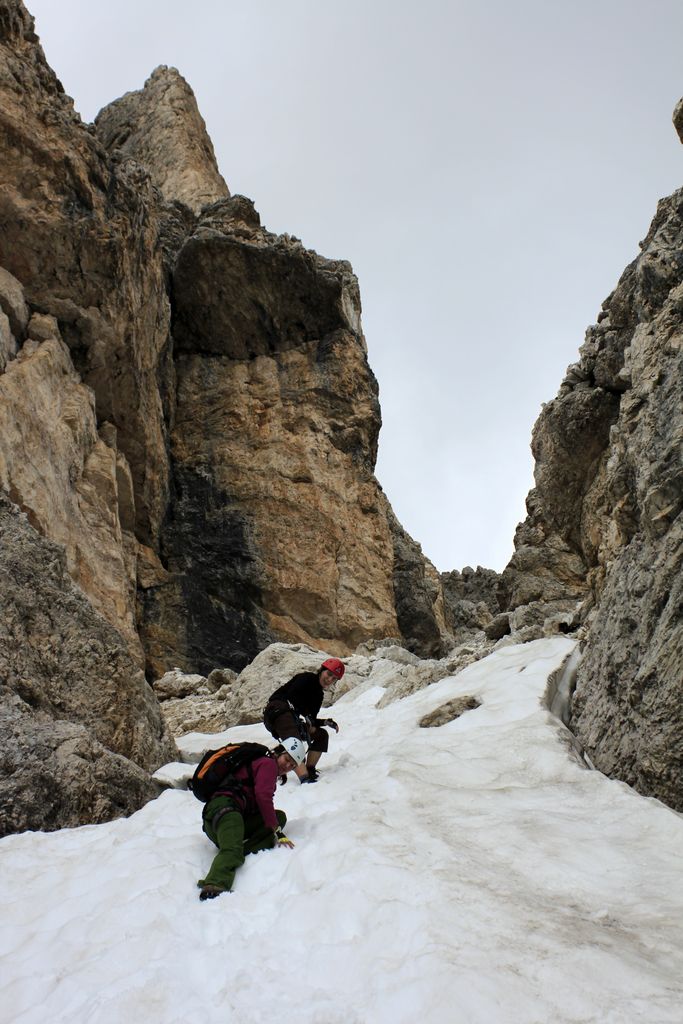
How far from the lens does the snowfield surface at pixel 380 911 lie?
10.5ft

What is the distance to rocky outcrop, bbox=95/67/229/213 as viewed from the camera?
46.7m

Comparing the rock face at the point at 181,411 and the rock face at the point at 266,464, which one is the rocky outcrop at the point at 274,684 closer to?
the rock face at the point at 181,411

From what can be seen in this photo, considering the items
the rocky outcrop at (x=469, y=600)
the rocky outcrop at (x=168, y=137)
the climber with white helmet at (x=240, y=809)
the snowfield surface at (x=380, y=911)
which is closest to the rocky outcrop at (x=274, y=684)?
the snowfield surface at (x=380, y=911)

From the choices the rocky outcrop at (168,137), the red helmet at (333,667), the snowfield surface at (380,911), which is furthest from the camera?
the rocky outcrop at (168,137)

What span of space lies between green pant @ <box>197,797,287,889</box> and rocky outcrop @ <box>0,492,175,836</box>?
1868mm

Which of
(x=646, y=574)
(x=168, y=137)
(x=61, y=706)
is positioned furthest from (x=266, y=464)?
(x=168, y=137)

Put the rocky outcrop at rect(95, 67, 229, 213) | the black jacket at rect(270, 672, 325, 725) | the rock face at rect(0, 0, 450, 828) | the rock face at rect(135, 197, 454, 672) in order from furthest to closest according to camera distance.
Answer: the rocky outcrop at rect(95, 67, 229, 213), the rock face at rect(135, 197, 454, 672), the rock face at rect(0, 0, 450, 828), the black jacket at rect(270, 672, 325, 725)

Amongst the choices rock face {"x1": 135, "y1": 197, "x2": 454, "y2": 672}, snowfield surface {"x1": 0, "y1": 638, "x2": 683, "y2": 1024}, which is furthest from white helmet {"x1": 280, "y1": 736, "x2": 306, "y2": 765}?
rock face {"x1": 135, "y1": 197, "x2": 454, "y2": 672}

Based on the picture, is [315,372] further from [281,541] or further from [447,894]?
[447,894]

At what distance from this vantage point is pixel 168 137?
4825 centimetres

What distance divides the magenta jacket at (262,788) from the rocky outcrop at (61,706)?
1966 millimetres

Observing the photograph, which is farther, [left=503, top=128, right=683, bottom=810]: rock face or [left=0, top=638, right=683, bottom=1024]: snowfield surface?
[left=503, top=128, right=683, bottom=810]: rock face

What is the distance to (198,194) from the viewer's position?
45.8 metres

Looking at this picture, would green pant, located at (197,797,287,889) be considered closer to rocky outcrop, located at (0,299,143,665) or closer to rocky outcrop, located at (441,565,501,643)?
rocky outcrop, located at (0,299,143,665)
